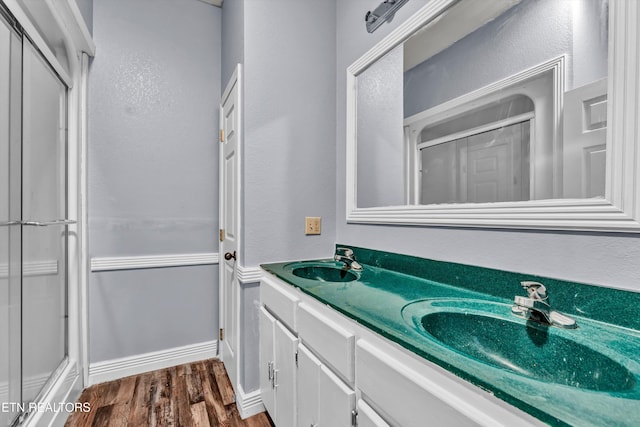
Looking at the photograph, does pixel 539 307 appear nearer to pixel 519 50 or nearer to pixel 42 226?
pixel 519 50

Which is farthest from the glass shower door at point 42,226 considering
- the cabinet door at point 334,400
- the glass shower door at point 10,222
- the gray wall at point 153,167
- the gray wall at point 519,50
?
the gray wall at point 519,50

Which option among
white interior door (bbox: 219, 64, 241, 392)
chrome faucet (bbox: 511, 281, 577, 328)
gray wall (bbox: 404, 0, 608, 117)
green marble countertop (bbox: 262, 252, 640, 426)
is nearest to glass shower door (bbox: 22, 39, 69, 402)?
white interior door (bbox: 219, 64, 241, 392)

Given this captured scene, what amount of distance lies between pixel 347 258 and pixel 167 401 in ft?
4.69

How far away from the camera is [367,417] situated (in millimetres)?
802

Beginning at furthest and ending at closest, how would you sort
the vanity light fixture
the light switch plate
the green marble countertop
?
1. the light switch plate
2. the vanity light fixture
3. the green marble countertop

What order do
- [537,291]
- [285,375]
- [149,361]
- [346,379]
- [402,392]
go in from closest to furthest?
[402,392] → [537,291] → [346,379] → [285,375] → [149,361]

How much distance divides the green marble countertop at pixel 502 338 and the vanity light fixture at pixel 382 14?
51.6 inches

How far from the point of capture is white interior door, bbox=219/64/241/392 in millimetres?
1767

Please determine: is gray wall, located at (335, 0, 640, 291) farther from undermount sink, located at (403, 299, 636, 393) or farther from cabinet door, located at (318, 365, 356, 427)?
cabinet door, located at (318, 365, 356, 427)

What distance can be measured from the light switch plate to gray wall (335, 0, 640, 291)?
0.15 metres

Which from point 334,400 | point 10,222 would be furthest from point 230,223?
point 334,400

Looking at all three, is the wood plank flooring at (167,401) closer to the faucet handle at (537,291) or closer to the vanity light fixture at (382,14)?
the faucet handle at (537,291)

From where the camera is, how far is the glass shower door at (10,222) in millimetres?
1148

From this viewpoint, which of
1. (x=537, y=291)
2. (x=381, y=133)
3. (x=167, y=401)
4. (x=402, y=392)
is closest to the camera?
(x=402, y=392)
